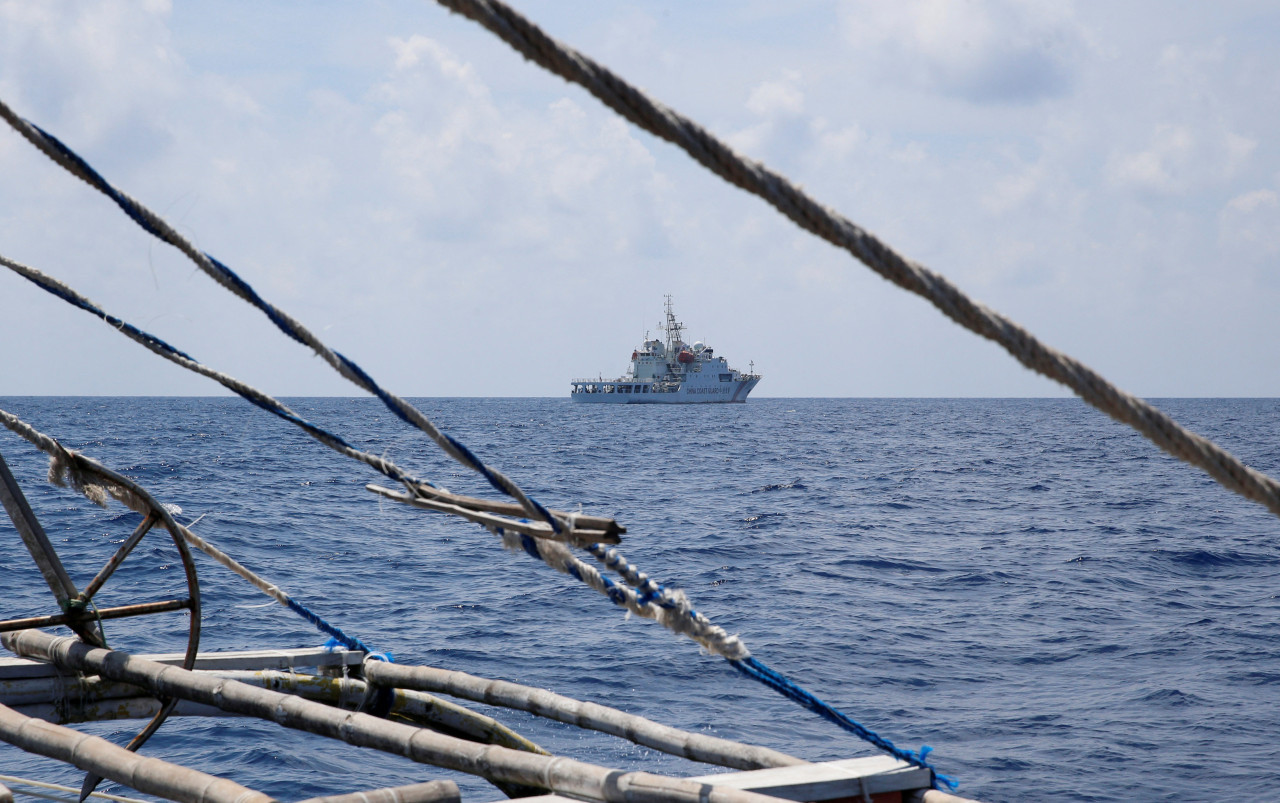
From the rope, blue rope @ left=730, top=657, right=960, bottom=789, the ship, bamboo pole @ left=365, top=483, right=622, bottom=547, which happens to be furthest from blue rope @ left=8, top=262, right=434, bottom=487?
the ship

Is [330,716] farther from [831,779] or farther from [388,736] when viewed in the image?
[831,779]

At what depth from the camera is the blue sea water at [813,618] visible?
27.6 ft

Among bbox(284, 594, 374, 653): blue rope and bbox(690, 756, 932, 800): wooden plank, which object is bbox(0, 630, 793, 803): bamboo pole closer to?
bbox(690, 756, 932, 800): wooden plank

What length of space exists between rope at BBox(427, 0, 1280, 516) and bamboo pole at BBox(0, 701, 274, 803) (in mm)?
2027

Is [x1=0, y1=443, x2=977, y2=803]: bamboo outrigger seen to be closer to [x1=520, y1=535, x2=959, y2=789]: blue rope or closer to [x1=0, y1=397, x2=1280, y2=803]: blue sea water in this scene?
[x1=520, y1=535, x2=959, y2=789]: blue rope

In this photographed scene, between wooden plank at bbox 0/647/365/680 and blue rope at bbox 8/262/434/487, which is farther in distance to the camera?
wooden plank at bbox 0/647/365/680

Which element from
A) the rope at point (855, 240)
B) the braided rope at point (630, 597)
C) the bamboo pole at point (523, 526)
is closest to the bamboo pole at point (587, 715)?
the braided rope at point (630, 597)

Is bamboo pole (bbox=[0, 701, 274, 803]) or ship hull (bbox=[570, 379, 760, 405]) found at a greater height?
ship hull (bbox=[570, 379, 760, 405])

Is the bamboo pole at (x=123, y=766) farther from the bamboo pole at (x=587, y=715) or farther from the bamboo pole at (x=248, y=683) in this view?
the bamboo pole at (x=587, y=715)

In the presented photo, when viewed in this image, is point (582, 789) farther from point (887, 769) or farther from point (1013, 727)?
point (1013, 727)

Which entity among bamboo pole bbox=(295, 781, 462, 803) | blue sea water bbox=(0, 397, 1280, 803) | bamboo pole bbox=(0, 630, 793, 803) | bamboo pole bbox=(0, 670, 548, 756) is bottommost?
blue sea water bbox=(0, 397, 1280, 803)

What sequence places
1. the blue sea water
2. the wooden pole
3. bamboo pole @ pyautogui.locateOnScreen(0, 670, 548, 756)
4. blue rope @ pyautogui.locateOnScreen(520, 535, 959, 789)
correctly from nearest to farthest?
1. blue rope @ pyautogui.locateOnScreen(520, 535, 959, 789)
2. the wooden pole
3. bamboo pole @ pyautogui.locateOnScreen(0, 670, 548, 756)
4. the blue sea water

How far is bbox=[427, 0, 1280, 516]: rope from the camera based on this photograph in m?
1.61

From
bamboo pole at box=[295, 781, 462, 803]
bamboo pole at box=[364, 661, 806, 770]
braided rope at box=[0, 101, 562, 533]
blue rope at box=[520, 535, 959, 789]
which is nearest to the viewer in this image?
bamboo pole at box=[295, 781, 462, 803]
